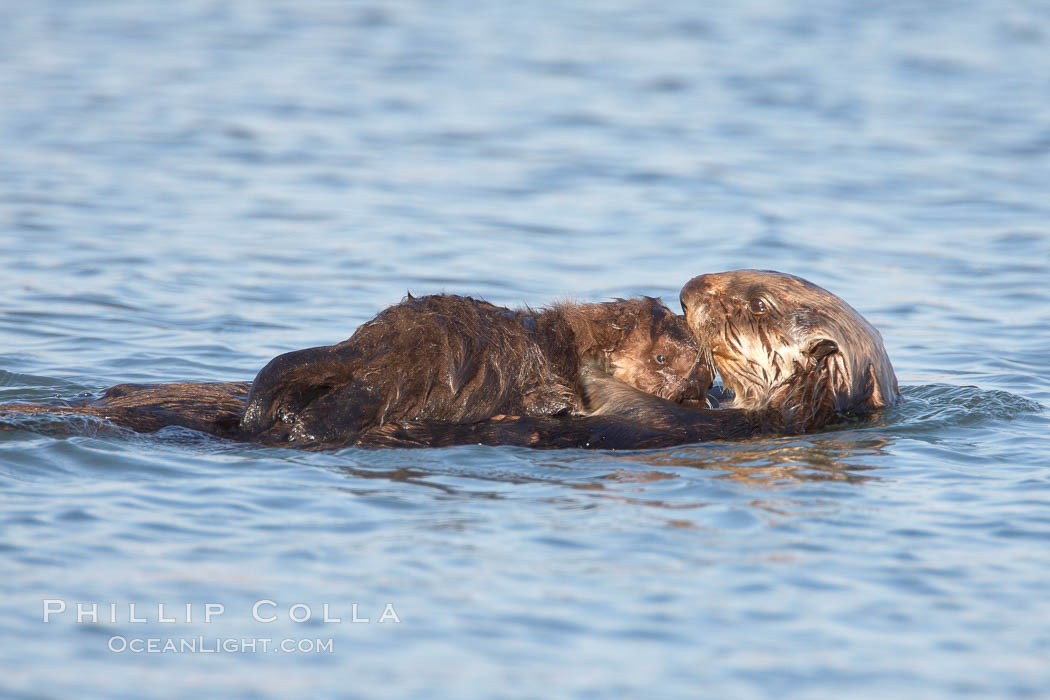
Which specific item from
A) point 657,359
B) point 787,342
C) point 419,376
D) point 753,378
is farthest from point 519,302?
point 419,376

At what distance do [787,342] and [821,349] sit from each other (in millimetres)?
139

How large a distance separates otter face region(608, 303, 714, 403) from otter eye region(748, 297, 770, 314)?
0.31 metres

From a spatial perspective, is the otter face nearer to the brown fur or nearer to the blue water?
the blue water

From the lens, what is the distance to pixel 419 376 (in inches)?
212

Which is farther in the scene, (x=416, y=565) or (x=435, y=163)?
(x=435, y=163)

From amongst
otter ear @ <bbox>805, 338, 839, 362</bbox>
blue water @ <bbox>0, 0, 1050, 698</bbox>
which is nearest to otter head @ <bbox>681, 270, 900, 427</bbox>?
otter ear @ <bbox>805, 338, 839, 362</bbox>

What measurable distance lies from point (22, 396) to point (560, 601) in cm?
346

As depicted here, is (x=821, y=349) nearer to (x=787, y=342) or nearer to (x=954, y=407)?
(x=787, y=342)

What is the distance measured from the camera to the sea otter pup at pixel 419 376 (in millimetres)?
5340

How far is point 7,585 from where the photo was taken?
4.22 meters

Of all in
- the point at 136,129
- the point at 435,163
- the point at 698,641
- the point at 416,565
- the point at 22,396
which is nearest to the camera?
the point at 698,641

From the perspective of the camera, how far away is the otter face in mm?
5957

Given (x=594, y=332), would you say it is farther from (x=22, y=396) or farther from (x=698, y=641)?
(x=22, y=396)

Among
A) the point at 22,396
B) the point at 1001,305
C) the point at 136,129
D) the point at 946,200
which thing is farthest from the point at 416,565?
the point at 136,129
